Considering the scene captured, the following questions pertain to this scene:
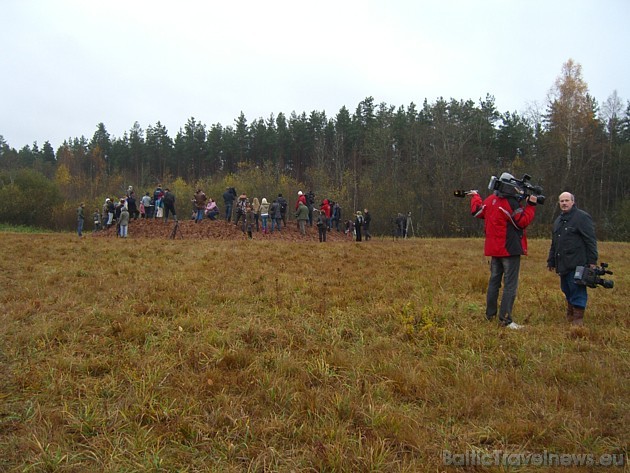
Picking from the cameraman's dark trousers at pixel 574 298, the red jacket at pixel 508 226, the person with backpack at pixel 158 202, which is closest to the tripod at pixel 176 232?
the person with backpack at pixel 158 202

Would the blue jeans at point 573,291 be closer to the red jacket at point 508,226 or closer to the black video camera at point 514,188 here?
the red jacket at point 508,226

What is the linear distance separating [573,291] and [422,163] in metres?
39.9

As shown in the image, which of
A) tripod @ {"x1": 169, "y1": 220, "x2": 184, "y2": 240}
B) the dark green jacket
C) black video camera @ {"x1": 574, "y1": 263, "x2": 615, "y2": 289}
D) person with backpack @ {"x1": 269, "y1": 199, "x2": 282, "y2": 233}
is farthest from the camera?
person with backpack @ {"x1": 269, "y1": 199, "x2": 282, "y2": 233}

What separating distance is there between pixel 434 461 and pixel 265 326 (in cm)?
294

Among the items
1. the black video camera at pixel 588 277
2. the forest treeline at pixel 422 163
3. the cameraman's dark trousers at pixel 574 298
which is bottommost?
the cameraman's dark trousers at pixel 574 298

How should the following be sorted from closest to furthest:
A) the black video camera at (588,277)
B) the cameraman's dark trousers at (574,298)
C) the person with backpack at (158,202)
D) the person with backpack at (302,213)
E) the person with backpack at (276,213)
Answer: the black video camera at (588,277) < the cameraman's dark trousers at (574,298) < the person with backpack at (302,213) < the person with backpack at (276,213) < the person with backpack at (158,202)

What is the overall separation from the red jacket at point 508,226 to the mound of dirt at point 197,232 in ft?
45.7

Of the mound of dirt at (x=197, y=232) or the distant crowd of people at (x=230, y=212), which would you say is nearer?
the mound of dirt at (x=197, y=232)

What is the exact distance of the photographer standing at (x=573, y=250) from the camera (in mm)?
5522

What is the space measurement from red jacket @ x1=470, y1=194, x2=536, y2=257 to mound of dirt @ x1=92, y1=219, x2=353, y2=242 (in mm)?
13930

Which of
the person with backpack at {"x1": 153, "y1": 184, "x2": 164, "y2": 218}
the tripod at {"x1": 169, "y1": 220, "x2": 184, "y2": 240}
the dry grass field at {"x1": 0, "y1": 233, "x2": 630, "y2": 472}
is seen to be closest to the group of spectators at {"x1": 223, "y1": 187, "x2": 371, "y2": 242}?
the tripod at {"x1": 169, "y1": 220, "x2": 184, "y2": 240}

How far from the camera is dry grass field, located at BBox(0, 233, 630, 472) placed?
261 cm

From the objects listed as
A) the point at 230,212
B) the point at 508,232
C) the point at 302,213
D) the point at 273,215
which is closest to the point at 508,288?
the point at 508,232

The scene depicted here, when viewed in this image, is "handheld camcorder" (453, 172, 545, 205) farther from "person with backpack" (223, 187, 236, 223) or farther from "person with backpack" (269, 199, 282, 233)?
"person with backpack" (223, 187, 236, 223)
